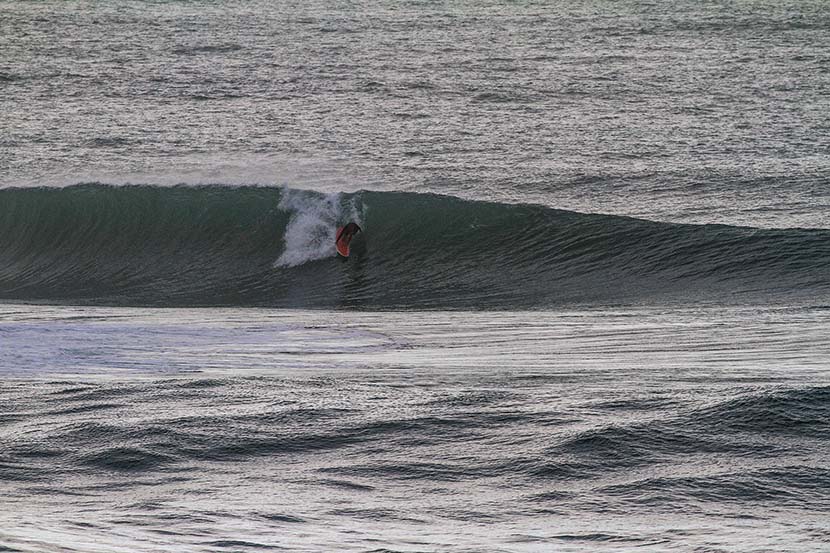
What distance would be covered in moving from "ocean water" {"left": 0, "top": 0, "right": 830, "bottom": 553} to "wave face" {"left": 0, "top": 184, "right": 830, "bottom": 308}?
0.23ft

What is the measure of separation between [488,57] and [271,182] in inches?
815

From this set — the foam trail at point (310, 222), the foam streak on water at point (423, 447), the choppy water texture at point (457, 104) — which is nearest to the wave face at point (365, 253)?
the foam trail at point (310, 222)

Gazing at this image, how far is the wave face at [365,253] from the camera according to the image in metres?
15.3

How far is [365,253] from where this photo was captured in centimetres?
1841

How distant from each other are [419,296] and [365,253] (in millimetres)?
2568

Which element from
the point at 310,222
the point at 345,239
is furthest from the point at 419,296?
the point at 310,222

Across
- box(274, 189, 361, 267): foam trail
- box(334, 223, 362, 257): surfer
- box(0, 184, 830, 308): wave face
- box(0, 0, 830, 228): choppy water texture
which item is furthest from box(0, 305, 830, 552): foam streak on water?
box(0, 0, 830, 228): choppy water texture

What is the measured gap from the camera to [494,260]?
17.5 meters

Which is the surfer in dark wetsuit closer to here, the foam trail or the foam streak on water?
the foam trail

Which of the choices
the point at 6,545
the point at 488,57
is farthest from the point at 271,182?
the point at 488,57

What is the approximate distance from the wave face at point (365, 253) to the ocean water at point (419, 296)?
71mm

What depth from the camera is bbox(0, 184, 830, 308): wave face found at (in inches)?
602

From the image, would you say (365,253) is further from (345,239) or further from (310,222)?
(310,222)

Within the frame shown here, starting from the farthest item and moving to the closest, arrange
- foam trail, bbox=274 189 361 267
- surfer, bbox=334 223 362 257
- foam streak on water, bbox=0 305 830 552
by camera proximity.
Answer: foam trail, bbox=274 189 361 267 < surfer, bbox=334 223 362 257 < foam streak on water, bbox=0 305 830 552
